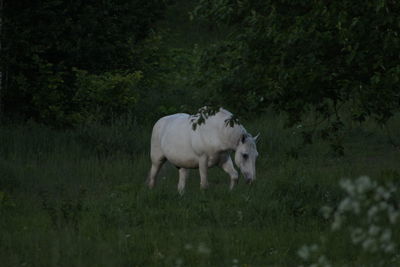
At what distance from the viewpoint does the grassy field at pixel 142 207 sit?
8.77 m

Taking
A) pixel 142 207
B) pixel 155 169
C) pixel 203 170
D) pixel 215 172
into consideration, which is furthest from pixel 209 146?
pixel 215 172

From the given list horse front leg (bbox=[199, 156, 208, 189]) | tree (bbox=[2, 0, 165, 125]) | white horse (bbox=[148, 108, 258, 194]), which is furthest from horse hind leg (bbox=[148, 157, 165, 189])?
tree (bbox=[2, 0, 165, 125])

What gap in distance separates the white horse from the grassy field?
17.1 inches

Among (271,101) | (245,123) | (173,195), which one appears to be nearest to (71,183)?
(173,195)

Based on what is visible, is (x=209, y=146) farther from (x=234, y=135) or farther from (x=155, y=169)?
(x=155, y=169)

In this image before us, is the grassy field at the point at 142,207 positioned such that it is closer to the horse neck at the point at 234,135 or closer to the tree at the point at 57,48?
the horse neck at the point at 234,135

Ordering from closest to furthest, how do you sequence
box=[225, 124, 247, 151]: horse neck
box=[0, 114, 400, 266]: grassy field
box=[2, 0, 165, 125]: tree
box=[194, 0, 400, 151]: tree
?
box=[0, 114, 400, 266]: grassy field → box=[194, 0, 400, 151]: tree → box=[225, 124, 247, 151]: horse neck → box=[2, 0, 165, 125]: tree

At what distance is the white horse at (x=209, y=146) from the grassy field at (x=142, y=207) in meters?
0.44

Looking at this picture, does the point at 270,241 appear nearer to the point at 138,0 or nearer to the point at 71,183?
the point at 71,183

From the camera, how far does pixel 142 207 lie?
11.6m

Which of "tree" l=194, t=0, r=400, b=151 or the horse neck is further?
the horse neck

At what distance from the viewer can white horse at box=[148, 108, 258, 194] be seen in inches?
546

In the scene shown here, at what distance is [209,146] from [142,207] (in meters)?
2.67

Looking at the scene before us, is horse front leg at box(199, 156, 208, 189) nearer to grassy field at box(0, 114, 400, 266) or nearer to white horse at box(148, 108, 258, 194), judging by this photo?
Answer: white horse at box(148, 108, 258, 194)
